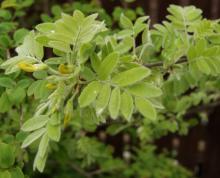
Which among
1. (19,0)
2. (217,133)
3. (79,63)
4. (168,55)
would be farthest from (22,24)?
(217,133)

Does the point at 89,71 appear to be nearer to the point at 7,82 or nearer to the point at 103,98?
the point at 103,98

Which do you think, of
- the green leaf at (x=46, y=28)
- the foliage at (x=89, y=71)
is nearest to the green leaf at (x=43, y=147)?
the foliage at (x=89, y=71)

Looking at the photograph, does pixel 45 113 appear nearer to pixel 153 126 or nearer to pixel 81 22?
pixel 81 22

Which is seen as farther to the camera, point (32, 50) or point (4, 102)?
point (4, 102)

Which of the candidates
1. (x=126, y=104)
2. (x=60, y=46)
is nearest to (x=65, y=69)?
(x=60, y=46)

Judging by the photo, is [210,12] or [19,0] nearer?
[19,0]
